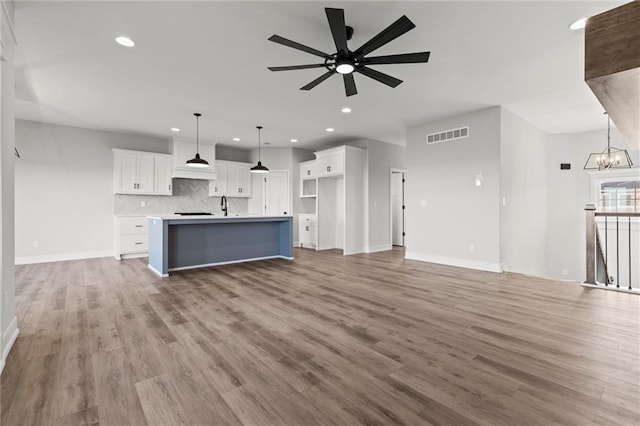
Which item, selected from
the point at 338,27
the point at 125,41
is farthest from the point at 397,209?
the point at 125,41

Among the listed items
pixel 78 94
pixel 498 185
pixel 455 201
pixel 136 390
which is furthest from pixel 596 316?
pixel 78 94

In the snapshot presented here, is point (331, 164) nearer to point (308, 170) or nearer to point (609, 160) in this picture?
point (308, 170)

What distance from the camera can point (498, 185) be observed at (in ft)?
16.8

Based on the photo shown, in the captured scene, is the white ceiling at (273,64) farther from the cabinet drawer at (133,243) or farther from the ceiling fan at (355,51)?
the cabinet drawer at (133,243)

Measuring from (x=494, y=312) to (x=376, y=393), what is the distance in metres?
2.03

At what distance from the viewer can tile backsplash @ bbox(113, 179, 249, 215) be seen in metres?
7.05

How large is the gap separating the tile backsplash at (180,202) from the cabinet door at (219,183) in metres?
0.18

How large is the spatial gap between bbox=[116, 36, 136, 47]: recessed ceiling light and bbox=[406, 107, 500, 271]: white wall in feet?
16.7

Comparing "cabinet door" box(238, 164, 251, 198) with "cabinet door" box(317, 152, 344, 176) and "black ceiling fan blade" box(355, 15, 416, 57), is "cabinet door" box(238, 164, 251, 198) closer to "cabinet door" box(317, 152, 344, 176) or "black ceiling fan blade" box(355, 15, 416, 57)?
"cabinet door" box(317, 152, 344, 176)

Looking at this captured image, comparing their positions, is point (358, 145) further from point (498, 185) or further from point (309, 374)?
point (309, 374)

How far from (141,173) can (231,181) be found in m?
2.25

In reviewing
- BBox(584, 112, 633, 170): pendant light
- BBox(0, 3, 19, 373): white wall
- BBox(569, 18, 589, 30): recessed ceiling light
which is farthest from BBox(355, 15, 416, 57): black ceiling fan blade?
BBox(584, 112, 633, 170): pendant light

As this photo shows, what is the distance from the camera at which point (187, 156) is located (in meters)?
7.53

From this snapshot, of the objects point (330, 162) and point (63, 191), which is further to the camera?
point (330, 162)
